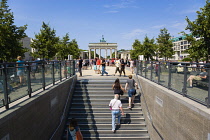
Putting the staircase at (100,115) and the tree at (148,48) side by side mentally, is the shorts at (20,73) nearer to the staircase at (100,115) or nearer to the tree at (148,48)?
the staircase at (100,115)

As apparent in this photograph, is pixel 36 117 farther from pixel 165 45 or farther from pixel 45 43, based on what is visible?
pixel 165 45

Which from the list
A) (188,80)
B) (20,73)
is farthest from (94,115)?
(188,80)

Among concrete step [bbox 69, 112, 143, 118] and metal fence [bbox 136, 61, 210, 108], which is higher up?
metal fence [bbox 136, 61, 210, 108]

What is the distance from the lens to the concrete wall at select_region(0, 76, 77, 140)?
3754 mm

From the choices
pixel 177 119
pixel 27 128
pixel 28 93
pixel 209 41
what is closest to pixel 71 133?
pixel 27 128

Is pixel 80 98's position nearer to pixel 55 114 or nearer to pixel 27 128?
pixel 55 114

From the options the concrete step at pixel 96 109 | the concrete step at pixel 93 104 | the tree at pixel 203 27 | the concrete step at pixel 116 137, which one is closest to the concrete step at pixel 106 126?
the concrete step at pixel 116 137

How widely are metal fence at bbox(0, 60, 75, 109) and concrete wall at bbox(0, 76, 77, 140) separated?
30cm

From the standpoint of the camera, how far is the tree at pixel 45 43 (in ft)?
77.8

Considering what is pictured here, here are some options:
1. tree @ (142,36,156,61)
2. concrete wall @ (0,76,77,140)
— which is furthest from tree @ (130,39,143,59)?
concrete wall @ (0,76,77,140)

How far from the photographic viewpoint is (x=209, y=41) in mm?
12258

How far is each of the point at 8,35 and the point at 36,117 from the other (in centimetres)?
1188

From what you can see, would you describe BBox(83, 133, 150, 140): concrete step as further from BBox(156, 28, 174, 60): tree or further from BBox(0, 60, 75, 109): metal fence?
BBox(156, 28, 174, 60): tree

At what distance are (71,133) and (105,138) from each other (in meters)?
2.83
